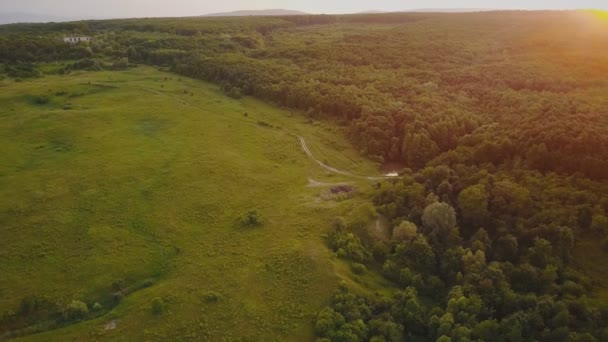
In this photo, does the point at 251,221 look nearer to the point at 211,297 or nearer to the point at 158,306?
the point at 211,297

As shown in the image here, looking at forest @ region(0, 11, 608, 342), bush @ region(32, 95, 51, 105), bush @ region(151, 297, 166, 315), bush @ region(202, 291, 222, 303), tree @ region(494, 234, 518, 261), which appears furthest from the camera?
bush @ region(32, 95, 51, 105)

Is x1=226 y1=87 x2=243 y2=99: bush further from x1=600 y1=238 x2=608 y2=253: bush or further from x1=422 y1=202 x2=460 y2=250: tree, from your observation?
x1=600 y1=238 x2=608 y2=253: bush

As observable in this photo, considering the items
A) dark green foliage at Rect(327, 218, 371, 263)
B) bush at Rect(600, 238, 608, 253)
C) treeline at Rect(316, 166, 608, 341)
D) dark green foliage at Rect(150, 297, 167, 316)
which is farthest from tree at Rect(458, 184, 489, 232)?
dark green foliage at Rect(150, 297, 167, 316)

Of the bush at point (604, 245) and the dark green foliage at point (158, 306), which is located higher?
the bush at point (604, 245)

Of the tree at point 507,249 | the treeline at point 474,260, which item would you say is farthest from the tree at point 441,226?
the tree at point 507,249

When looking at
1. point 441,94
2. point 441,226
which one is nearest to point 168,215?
point 441,226

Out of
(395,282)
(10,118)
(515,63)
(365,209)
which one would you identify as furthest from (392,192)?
(515,63)

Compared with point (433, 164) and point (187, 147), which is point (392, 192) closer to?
point (433, 164)

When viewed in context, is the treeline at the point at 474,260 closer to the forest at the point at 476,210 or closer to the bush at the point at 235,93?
the forest at the point at 476,210
